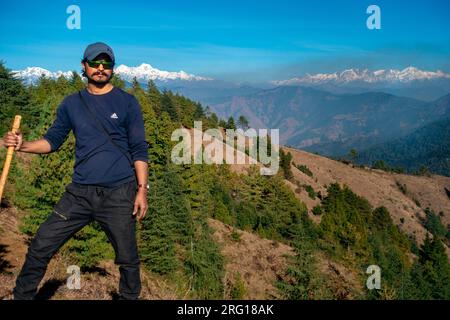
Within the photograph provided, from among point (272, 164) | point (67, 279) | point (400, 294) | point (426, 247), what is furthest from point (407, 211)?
point (67, 279)

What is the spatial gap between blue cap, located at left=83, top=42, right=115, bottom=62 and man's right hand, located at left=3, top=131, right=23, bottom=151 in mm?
1474

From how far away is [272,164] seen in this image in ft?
403

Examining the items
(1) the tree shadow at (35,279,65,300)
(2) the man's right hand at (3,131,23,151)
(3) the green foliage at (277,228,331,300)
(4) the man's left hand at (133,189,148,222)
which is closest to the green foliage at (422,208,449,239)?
(3) the green foliage at (277,228,331,300)

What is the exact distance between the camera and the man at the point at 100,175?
5.93m

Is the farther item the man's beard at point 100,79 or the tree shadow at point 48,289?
the tree shadow at point 48,289

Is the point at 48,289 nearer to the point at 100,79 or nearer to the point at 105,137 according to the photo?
the point at 105,137

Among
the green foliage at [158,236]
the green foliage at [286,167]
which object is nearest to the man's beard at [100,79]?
the green foliage at [158,236]

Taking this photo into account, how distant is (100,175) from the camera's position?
5.95 metres

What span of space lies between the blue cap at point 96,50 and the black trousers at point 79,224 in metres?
1.83

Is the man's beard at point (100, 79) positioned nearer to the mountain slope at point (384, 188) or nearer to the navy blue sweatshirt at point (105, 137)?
the navy blue sweatshirt at point (105, 137)

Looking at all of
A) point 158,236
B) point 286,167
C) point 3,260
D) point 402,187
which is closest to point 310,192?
point 286,167

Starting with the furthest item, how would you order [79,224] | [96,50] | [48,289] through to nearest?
[48,289] → [79,224] → [96,50]

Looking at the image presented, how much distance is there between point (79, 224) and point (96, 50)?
251 centimetres

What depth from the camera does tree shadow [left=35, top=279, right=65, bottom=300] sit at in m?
8.42
